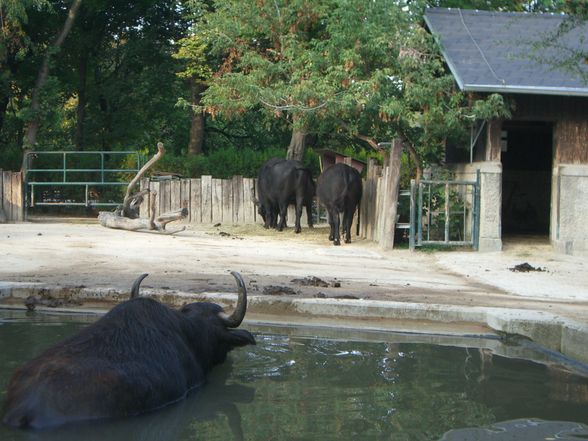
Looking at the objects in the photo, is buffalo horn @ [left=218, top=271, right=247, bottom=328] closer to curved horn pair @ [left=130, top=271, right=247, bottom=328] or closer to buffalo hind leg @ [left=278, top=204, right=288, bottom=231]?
curved horn pair @ [left=130, top=271, right=247, bottom=328]

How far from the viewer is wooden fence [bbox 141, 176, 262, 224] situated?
21.3 m

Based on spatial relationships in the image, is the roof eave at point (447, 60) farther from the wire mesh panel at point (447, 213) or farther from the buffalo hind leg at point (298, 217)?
the buffalo hind leg at point (298, 217)

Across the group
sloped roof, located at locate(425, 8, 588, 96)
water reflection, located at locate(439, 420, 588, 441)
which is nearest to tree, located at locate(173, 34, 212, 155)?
sloped roof, located at locate(425, 8, 588, 96)

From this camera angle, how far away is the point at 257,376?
700cm

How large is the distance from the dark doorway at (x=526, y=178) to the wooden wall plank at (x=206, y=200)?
23.1 ft

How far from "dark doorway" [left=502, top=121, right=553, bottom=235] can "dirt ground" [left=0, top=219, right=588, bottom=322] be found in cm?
368

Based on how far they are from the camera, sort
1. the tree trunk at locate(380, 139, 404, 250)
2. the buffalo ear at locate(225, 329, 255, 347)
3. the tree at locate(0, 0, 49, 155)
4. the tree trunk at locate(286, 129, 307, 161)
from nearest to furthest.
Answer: the buffalo ear at locate(225, 329, 255, 347), the tree trunk at locate(380, 139, 404, 250), the tree trunk at locate(286, 129, 307, 161), the tree at locate(0, 0, 49, 155)

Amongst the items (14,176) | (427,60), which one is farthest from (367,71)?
(14,176)

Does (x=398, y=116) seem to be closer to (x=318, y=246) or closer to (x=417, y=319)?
(x=318, y=246)

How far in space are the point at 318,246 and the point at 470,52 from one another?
467 centimetres

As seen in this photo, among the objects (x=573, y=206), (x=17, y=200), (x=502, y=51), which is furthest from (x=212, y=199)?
(x=573, y=206)

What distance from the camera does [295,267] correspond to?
13.1 metres

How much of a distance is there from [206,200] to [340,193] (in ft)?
13.9

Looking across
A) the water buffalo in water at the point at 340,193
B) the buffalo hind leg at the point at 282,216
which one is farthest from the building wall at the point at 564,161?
the buffalo hind leg at the point at 282,216
